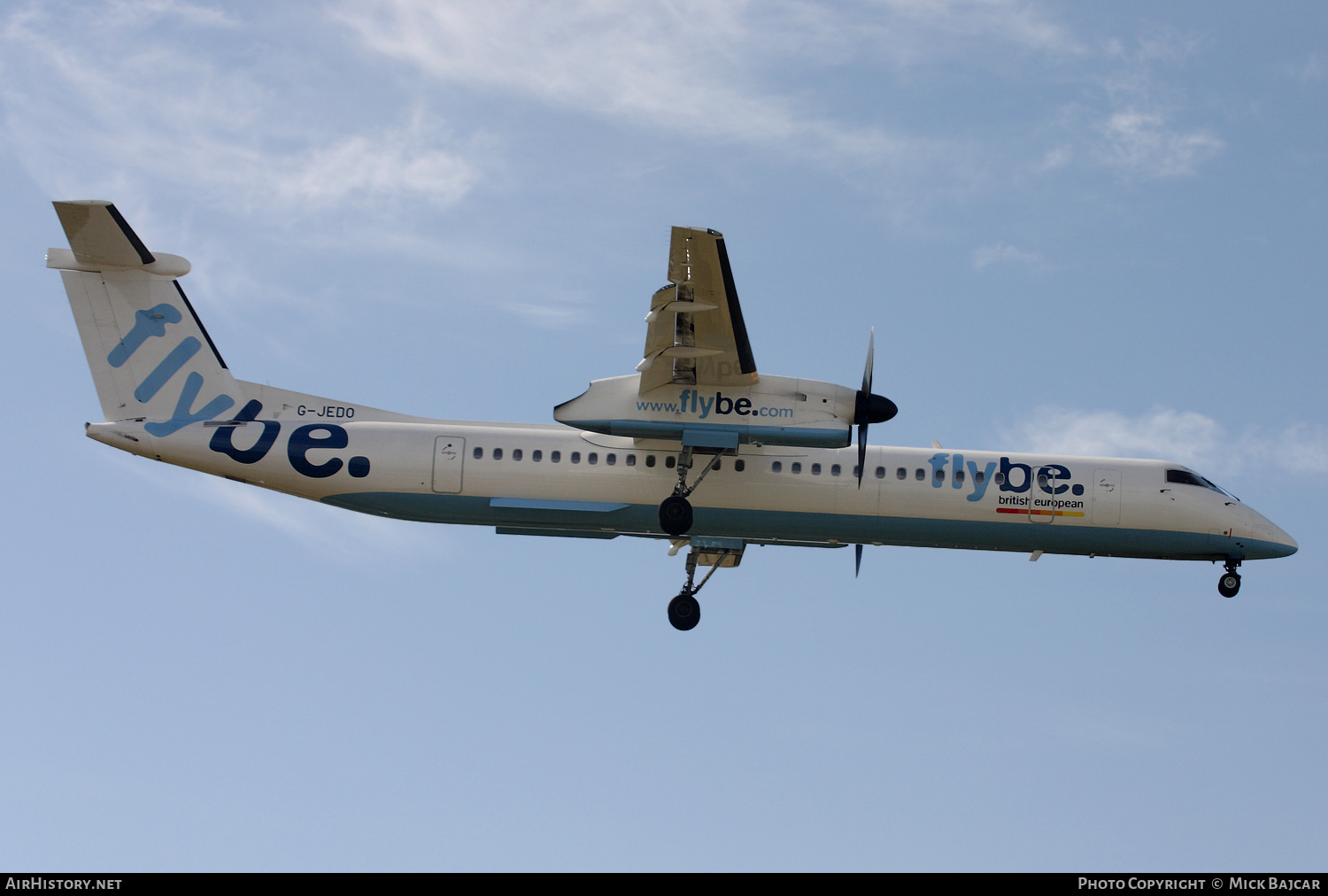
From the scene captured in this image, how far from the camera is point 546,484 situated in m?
22.3

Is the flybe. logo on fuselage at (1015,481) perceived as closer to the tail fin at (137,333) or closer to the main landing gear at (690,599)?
the main landing gear at (690,599)

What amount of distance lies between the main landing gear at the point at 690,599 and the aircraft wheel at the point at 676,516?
183 cm

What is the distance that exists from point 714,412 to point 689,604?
183 inches

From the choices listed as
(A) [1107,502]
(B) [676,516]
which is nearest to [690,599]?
(B) [676,516]

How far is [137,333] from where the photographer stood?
23281mm

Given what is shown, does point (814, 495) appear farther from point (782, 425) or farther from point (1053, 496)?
point (1053, 496)

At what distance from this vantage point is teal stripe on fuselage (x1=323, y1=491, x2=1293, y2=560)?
22312mm

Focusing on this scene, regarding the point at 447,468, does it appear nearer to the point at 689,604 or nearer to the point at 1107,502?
the point at 689,604

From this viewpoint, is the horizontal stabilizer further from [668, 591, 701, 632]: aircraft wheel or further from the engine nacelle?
[668, 591, 701, 632]: aircraft wheel
